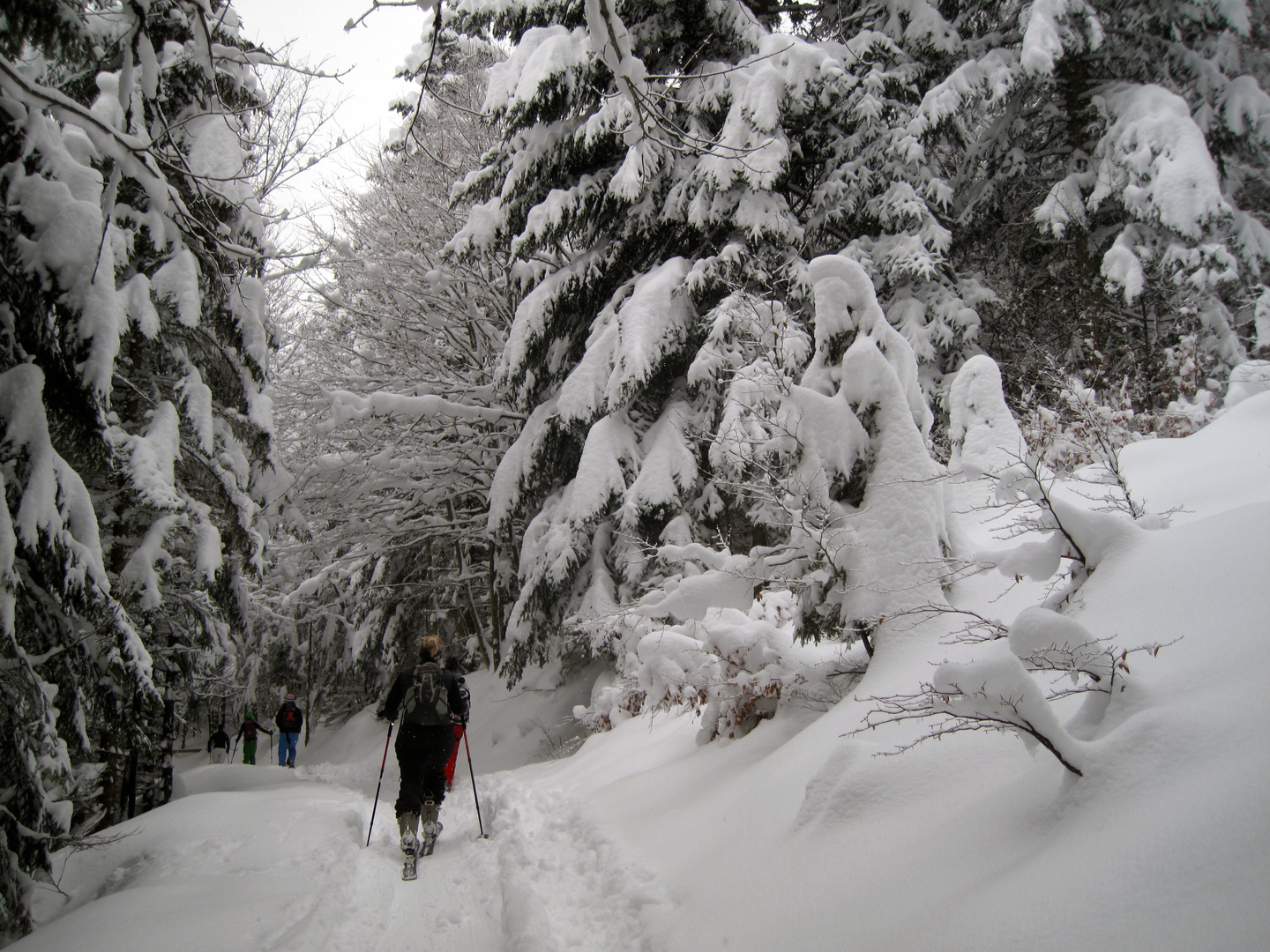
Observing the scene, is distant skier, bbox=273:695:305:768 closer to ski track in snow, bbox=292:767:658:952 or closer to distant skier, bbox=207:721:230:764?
distant skier, bbox=207:721:230:764

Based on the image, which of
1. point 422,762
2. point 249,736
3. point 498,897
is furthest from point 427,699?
point 249,736

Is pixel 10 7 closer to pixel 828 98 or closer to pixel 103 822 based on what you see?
pixel 103 822

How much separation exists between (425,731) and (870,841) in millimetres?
3867

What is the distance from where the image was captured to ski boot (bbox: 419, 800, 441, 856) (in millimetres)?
5281

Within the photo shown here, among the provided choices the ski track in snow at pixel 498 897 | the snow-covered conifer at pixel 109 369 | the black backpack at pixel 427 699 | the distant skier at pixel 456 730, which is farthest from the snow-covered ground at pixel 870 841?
the snow-covered conifer at pixel 109 369

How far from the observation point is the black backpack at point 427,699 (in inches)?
216

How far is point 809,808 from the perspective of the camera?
3.03 metres

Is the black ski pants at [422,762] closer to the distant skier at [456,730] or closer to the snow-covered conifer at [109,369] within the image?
the distant skier at [456,730]

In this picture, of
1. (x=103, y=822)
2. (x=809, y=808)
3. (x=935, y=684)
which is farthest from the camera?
(x=103, y=822)

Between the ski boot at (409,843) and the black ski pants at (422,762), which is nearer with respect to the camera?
the ski boot at (409,843)

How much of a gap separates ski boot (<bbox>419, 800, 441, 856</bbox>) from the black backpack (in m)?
0.59

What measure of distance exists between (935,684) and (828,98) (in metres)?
8.95

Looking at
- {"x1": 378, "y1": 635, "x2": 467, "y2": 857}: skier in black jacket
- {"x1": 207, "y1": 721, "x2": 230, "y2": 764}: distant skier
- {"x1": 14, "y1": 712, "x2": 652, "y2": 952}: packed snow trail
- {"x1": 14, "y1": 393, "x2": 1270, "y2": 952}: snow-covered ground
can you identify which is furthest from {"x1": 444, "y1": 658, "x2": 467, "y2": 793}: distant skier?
{"x1": 207, "y1": 721, "x2": 230, "y2": 764}: distant skier

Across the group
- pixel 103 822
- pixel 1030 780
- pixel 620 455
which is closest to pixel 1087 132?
pixel 620 455
